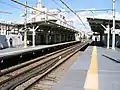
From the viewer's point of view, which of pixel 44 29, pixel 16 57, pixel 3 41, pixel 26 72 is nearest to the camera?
pixel 26 72

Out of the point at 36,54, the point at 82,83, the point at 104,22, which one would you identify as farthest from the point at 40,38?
the point at 82,83

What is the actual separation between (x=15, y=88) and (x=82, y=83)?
2161mm

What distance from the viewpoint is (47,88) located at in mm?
8461

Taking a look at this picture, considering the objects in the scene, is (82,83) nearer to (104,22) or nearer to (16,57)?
(16,57)

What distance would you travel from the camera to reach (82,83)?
8.49 m

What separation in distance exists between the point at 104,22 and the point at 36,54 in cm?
1664

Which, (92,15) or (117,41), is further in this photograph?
(117,41)

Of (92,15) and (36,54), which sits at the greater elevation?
(92,15)

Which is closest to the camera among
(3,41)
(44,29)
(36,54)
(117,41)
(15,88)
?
(15,88)

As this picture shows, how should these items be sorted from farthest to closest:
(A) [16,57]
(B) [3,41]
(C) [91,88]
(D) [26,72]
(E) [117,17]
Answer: (B) [3,41] < (E) [117,17] < (A) [16,57] < (D) [26,72] < (C) [91,88]

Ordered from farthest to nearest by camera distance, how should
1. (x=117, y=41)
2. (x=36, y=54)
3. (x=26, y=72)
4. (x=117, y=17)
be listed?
1. (x=117, y=41)
2. (x=117, y=17)
3. (x=36, y=54)
4. (x=26, y=72)

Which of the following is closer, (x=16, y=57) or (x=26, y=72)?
(x=26, y=72)

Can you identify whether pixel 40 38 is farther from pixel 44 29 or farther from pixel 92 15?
pixel 92 15

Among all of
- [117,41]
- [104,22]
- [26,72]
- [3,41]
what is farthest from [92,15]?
[26,72]
